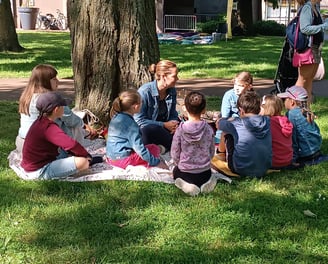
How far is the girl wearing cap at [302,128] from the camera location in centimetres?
546

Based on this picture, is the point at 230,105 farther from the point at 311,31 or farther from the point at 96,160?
the point at 311,31

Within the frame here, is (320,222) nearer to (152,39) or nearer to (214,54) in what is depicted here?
(152,39)

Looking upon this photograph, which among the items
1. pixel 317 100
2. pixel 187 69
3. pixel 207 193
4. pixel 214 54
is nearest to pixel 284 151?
pixel 207 193

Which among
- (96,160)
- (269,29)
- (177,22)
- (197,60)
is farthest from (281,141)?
(177,22)

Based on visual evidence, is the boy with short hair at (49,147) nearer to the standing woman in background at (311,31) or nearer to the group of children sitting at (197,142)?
the group of children sitting at (197,142)

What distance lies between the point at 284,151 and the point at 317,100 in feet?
13.0

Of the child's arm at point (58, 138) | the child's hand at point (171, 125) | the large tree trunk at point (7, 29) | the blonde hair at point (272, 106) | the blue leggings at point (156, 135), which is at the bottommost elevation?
the blue leggings at point (156, 135)

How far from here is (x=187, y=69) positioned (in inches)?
502

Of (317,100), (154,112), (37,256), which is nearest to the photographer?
(37,256)

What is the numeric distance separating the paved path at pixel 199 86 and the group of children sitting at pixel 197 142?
13.7 feet

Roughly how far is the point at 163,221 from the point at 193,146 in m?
0.84

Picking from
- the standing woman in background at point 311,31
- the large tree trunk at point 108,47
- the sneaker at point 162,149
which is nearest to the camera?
the sneaker at point 162,149

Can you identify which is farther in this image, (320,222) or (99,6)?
(99,6)

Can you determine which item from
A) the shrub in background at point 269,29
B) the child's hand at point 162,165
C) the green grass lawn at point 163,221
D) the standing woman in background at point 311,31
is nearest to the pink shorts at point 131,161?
the child's hand at point 162,165
